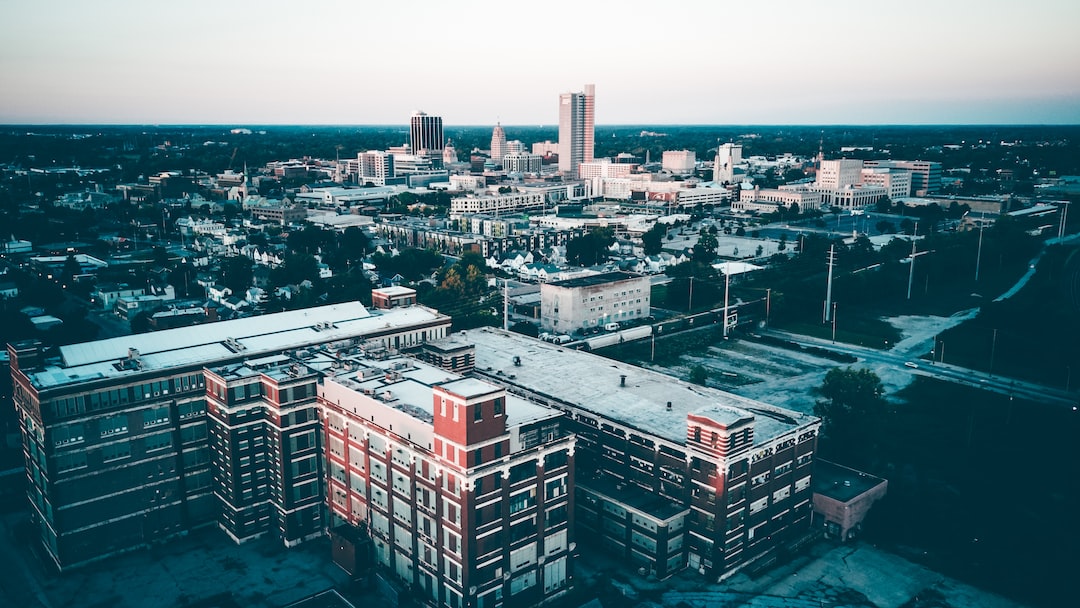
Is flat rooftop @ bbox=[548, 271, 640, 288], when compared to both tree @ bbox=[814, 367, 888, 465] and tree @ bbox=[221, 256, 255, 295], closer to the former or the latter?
tree @ bbox=[814, 367, 888, 465]

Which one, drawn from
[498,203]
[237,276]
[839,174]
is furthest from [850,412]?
[839,174]

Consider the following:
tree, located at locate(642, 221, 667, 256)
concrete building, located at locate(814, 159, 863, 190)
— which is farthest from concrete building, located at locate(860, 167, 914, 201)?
tree, located at locate(642, 221, 667, 256)

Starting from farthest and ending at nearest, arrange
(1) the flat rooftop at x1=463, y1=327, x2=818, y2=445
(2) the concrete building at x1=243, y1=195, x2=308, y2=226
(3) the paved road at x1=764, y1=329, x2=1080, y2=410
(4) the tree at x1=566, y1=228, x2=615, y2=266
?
(2) the concrete building at x1=243, y1=195, x2=308, y2=226 < (4) the tree at x1=566, y1=228, x2=615, y2=266 < (3) the paved road at x1=764, y1=329, x2=1080, y2=410 < (1) the flat rooftop at x1=463, y1=327, x2=818, y2=445

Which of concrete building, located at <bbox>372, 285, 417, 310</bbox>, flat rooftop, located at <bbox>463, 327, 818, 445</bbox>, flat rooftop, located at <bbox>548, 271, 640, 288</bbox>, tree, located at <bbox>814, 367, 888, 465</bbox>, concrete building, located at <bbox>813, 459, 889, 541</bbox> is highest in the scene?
concrete building, located at <bbox>372, 285, 417, 310</bbox>

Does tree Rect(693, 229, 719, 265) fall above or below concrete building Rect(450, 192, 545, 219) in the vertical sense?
below

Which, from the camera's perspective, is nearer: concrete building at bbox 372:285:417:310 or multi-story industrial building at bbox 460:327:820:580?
multi-story industrial building at bbox 460:327:820:580

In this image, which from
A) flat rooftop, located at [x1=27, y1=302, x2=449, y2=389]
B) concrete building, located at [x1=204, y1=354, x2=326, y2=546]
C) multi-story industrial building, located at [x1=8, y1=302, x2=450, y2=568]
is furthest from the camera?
flat rooftop, located at [x1=27, y1=302, x2=449, y2=389]

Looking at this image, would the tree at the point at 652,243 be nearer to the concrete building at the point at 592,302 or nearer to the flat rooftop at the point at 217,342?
the concrete building at the point at 592,302
